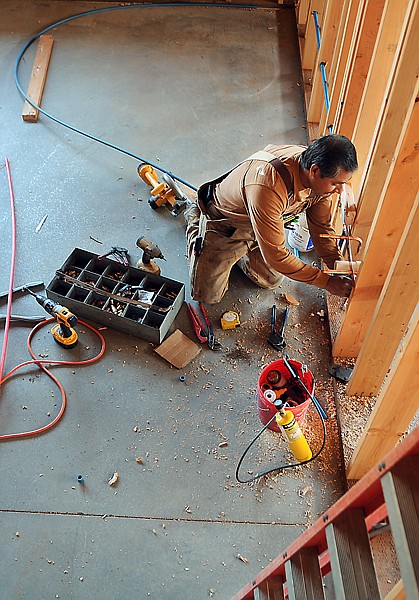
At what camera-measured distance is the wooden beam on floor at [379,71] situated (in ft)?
7.73

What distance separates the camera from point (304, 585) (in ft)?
5.66

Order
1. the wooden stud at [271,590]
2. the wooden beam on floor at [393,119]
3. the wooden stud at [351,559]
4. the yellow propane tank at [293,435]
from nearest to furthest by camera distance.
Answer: the wooden stud at [351,559]
the wooden stud at [271,590]
the wooden beam on floor at [393,119]
the yellow propane tank at [293,435]

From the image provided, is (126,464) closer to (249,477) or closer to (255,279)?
(249,477)

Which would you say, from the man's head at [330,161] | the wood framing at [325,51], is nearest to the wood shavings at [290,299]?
the man's head at [330,161]

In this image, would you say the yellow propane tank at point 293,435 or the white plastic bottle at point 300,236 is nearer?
the yellow propane tank at point 293,435

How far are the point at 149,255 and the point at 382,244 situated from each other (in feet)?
4.77

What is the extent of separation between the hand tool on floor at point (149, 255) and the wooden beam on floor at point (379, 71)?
4.08 feet

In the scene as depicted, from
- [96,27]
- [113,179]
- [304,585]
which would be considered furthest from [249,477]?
[96,27]

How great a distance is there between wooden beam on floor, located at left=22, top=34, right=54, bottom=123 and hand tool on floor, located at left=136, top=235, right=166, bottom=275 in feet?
5.68

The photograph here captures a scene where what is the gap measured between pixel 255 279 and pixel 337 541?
7.02ft

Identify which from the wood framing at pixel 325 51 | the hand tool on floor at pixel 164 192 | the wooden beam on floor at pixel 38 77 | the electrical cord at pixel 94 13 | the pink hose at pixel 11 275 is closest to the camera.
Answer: the pink hose at pixel 11 275

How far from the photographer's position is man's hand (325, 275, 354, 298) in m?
2.81

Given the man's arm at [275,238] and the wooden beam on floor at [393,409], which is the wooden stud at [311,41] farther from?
the wooden beam on floor at [393,409]

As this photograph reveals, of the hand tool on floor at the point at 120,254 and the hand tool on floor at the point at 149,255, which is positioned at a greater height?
the hand tool on floor at the point at 149,255
